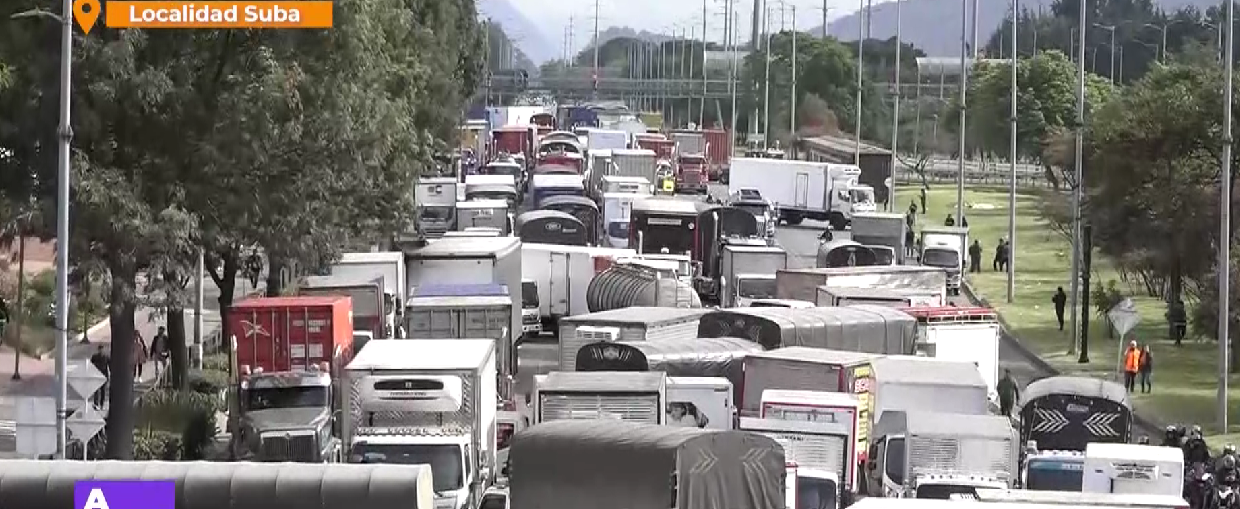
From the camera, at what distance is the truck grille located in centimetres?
2959

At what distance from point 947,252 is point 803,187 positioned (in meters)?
14.7

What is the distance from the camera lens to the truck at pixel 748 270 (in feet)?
175

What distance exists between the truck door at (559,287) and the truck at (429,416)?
21901mm

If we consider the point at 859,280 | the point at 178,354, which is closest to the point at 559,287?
the point at 859,280

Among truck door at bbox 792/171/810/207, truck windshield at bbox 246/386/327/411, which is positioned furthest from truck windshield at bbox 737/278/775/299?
truck door at bbox 792/171/810/207

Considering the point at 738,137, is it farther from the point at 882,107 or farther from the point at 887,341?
the point at 887,341

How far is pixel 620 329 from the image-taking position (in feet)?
126

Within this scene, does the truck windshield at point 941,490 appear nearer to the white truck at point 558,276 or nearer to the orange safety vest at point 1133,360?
the orange safety vest at point 1133,360

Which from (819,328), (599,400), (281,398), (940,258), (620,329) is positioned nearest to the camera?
(599,400)

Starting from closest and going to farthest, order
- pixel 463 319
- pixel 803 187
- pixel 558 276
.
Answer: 1. pixel 463 319
2. pixel 558 276
3. pixel 803 187

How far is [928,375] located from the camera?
32.8 meters

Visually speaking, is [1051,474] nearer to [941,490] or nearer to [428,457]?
[941,490]

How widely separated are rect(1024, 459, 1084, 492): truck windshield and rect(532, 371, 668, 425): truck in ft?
15.7

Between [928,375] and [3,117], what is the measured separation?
1351 centimetres
